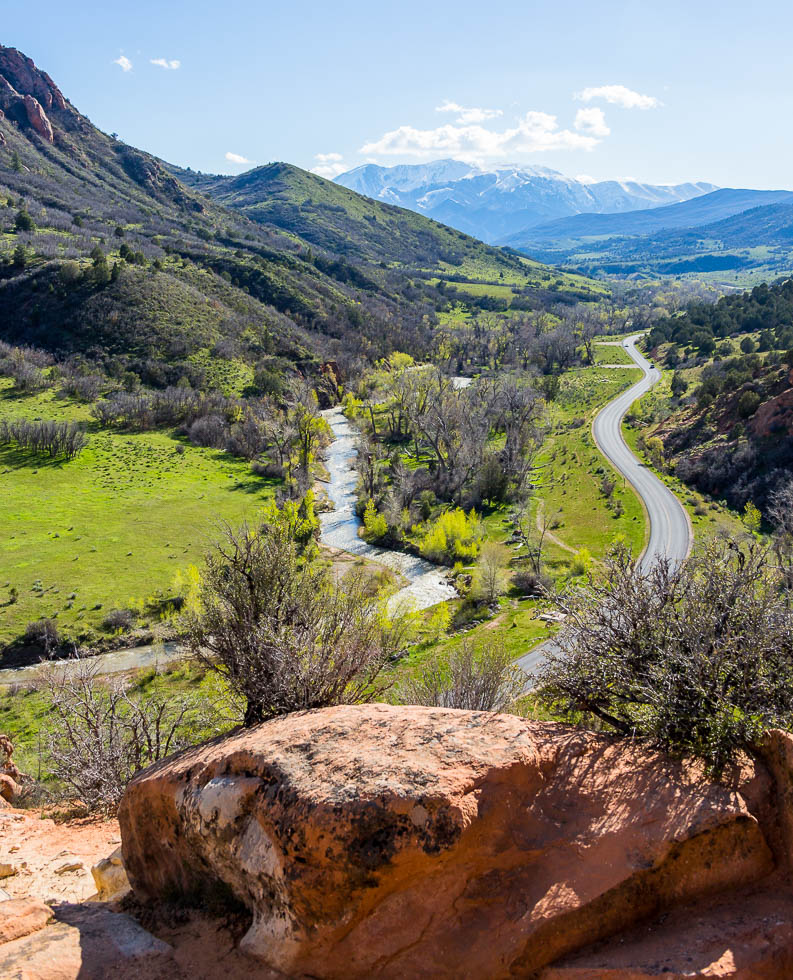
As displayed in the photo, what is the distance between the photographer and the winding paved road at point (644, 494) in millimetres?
50844

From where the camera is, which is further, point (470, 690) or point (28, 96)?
point (28, 96)

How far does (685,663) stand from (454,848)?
14.4 ft

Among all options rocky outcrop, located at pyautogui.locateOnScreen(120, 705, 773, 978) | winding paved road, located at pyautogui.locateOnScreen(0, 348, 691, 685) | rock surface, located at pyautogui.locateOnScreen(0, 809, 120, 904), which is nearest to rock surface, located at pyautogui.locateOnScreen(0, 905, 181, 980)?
rocky outcrop, located at pyautogui.locateOnScreen(120, 705, 773, 978)

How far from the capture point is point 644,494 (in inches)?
2603

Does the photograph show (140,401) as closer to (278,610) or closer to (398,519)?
(398,519)

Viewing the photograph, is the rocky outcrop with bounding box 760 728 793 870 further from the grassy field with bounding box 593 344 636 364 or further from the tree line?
the grassy field with bounding box 593 344 636 364

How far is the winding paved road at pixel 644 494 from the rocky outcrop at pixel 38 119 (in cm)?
19876


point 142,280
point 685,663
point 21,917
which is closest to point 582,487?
point 685,663

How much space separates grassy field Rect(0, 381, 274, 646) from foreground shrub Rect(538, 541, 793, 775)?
38.4 m

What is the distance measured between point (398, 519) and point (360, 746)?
2005 inches

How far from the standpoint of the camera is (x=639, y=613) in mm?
10344

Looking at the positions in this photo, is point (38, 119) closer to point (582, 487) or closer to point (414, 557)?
point (414, 557)

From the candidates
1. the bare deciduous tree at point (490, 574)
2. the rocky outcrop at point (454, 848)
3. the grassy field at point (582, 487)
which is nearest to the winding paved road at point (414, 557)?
the grassy field at point (582, 487)

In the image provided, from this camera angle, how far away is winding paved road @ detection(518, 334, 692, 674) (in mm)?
50844
